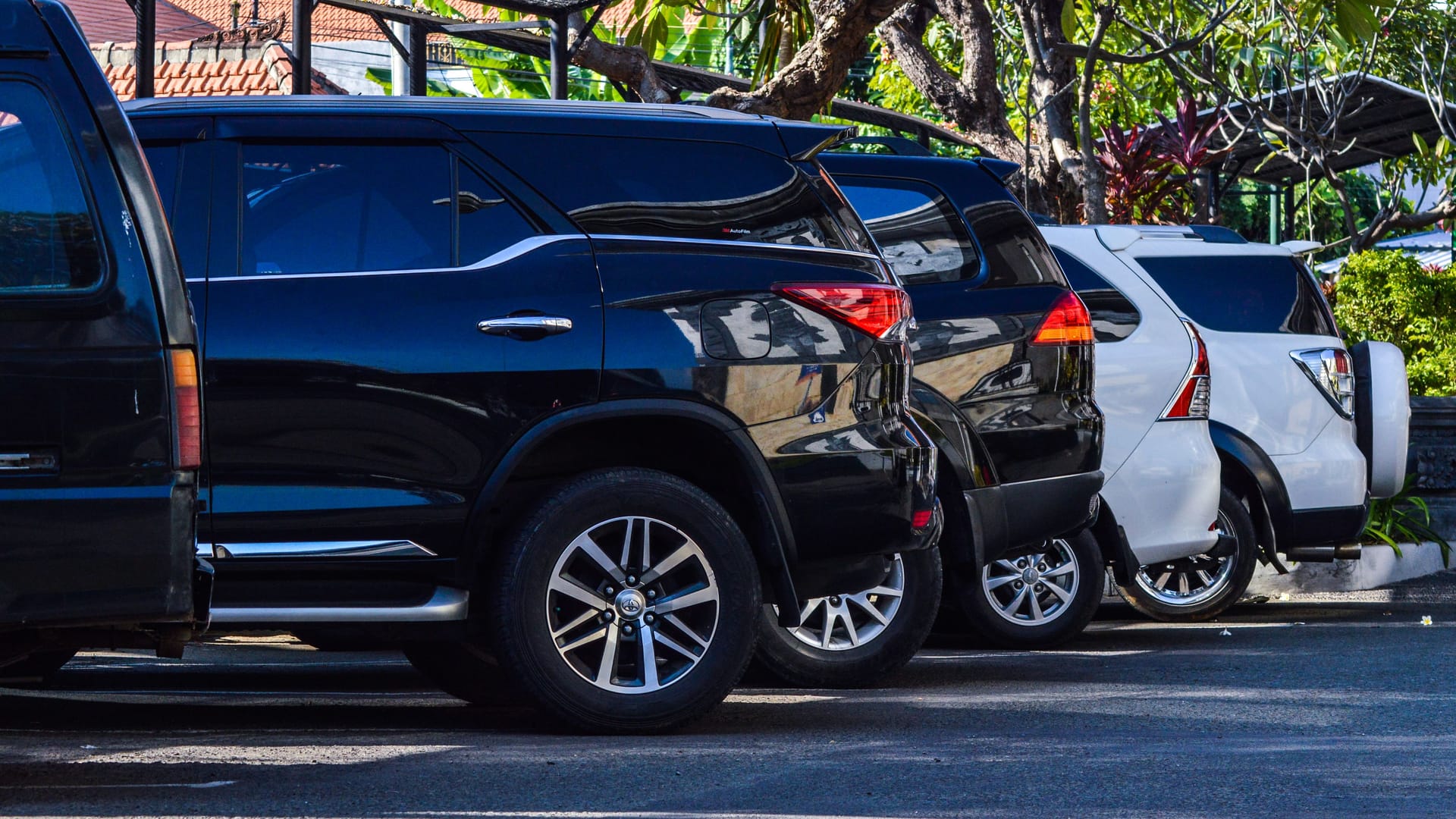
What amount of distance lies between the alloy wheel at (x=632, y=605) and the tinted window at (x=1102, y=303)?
3.53m

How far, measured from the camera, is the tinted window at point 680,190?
6105 mm

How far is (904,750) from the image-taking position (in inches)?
223

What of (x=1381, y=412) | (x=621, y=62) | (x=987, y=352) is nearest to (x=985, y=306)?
(x=987, y=352)

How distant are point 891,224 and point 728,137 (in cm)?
162

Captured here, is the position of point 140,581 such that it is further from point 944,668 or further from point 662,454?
point 944,668

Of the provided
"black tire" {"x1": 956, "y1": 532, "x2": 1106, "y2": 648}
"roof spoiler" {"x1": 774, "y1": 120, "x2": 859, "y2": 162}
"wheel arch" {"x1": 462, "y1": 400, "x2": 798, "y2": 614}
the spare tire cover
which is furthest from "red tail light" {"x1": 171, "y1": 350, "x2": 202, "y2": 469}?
the spare tire cover

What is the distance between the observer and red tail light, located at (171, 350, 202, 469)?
444 centimetres

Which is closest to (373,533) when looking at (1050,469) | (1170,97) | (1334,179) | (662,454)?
(662,454)

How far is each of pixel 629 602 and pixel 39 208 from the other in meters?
2.14

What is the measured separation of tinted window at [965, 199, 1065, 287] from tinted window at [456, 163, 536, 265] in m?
2.33

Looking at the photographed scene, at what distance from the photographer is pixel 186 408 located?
4465 mm

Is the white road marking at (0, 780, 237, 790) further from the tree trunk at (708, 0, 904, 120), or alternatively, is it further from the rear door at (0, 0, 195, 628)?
the tree trunk at (708, 0, 904, 120)

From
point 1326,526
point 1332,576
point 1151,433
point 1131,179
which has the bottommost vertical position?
point 1332,576

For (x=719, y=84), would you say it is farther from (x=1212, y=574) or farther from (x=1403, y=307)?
(x=1212, y=574)
